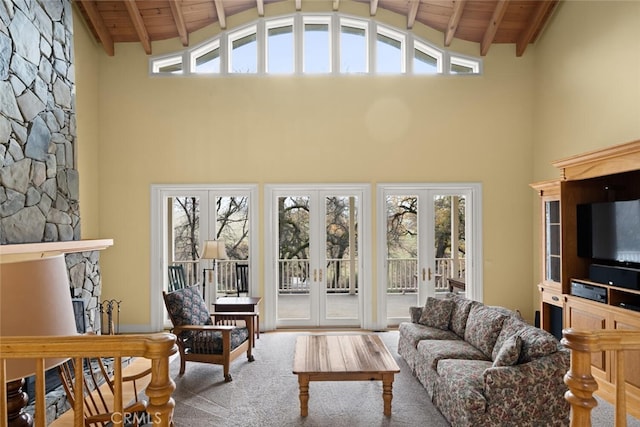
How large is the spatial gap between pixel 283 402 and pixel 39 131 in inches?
140

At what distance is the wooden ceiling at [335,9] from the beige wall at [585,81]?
0.41 meters

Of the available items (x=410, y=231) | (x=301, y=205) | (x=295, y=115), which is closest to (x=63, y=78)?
(x=295, y=115)

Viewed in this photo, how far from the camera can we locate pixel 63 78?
4.67 meters

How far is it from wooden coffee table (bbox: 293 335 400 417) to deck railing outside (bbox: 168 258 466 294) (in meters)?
2.17

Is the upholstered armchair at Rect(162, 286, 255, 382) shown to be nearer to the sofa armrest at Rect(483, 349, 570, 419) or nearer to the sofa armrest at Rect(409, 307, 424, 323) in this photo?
the sofa armrest at Rect(409, 307, 424, 323)

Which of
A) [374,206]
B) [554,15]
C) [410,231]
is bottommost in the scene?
[410,231]

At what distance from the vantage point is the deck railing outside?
21.1ft

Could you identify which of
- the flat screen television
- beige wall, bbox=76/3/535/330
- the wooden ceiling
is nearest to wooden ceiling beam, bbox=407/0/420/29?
→ the wooden ceiling

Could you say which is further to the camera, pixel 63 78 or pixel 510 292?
pixel 510 292

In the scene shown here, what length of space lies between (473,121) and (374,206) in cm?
199

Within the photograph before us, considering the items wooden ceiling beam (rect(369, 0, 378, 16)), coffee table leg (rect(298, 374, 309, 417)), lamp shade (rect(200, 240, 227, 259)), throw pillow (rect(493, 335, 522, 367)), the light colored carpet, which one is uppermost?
wooden ceiling beam (rect(369, 0, 378, 16))

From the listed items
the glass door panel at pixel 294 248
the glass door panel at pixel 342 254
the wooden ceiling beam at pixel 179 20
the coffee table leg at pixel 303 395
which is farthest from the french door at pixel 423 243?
the wooden ceiling beam at pixel 179 20

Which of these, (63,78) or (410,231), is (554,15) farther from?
(63,78)

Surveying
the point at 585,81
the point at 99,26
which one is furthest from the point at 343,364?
the point at 99,26
